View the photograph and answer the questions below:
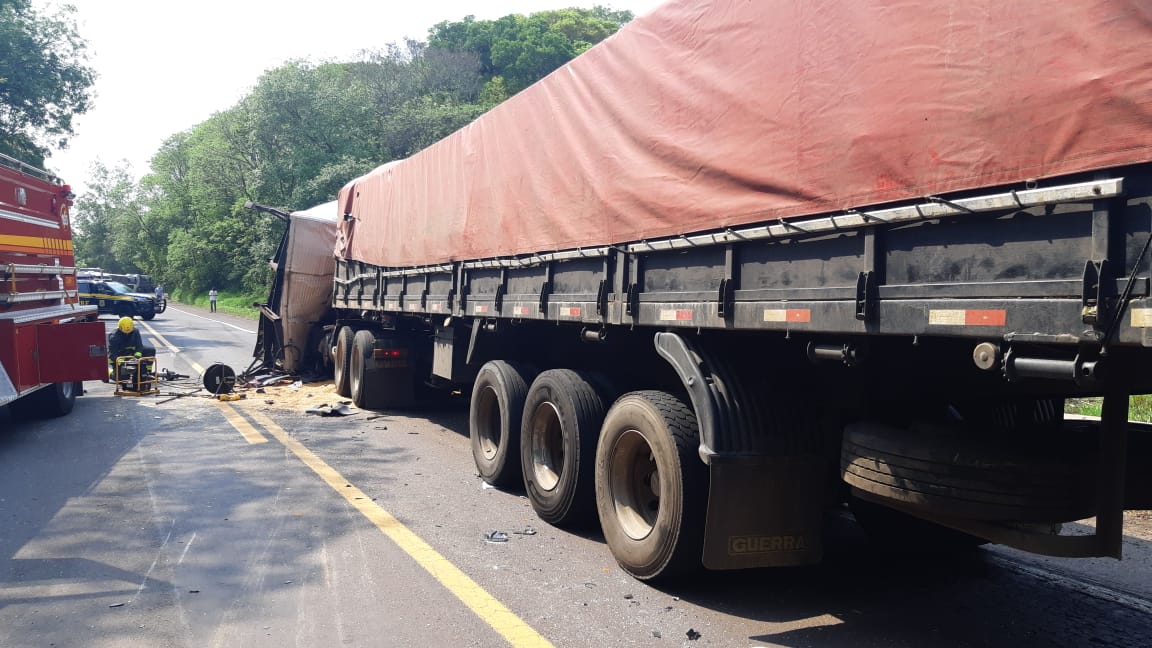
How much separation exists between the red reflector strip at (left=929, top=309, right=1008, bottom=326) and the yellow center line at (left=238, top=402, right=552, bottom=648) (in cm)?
228

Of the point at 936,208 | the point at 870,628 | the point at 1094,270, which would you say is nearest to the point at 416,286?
the point at 870,628

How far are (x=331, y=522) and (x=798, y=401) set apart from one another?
3.49m

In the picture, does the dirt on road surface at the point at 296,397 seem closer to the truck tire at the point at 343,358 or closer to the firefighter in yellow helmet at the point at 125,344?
the truck tire at the point at 343,358

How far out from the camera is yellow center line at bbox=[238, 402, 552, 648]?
4.08 m

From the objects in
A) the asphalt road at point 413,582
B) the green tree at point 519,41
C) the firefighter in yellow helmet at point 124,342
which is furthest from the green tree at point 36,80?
the green tree at point 519,41

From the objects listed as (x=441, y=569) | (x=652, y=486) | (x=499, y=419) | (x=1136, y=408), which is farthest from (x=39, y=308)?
(x=1136, y=408)

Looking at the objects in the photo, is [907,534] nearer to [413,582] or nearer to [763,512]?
[763,512]

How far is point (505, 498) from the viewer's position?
22.4ft

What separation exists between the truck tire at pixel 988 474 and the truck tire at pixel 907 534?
1677 mm

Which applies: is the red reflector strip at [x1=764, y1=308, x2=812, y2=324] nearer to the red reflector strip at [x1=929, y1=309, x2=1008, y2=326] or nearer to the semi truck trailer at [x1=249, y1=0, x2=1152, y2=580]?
the semi truck trailer at [x1=249, y1=0, x2=1152, y2=580]

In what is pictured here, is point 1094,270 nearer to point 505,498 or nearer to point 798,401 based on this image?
point 798,401

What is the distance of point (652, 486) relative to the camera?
504 centimetres

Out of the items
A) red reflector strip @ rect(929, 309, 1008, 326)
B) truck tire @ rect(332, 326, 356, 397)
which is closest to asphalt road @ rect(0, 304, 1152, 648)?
red reflector strip @ rect(929, 309, 1008, 326)

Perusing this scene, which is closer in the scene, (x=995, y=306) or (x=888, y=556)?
(x=995, y=306)
